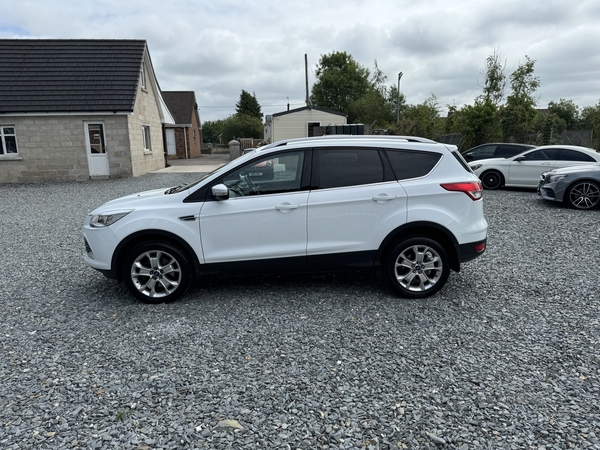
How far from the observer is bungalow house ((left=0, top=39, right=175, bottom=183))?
18.0 m

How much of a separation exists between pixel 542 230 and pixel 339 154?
214 inches

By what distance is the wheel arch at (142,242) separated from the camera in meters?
4.70

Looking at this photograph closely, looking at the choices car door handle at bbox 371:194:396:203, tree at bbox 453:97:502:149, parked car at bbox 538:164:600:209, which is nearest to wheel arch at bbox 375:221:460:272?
car door handle at bbox 371:194:396:203

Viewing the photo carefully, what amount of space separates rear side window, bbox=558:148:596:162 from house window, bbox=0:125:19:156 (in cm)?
2010

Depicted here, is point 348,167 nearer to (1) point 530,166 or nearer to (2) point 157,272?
(2) point 157,272

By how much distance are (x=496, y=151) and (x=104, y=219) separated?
13513mm

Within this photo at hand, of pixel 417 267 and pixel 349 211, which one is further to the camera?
pixel 417 267

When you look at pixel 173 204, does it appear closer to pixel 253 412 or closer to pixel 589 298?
pixel 253 412

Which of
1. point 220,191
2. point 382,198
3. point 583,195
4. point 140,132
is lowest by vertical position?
point 583,195

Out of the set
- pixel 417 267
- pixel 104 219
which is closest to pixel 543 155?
pixel 417 267

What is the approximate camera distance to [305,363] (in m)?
3.61

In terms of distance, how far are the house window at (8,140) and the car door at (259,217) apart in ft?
57.3

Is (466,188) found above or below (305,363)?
above

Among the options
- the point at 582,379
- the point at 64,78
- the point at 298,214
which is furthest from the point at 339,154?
the point at 64,78
